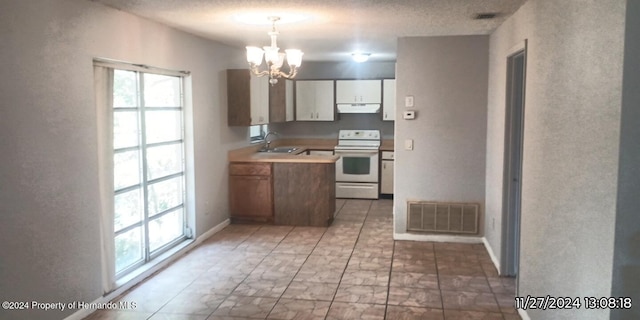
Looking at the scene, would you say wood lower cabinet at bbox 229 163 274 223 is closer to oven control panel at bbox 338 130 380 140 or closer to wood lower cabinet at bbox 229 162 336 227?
wood lower cabinet at bbox 229 162 336 227

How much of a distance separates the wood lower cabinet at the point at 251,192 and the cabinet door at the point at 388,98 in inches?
114

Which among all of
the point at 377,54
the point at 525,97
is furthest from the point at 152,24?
the point at 377,54

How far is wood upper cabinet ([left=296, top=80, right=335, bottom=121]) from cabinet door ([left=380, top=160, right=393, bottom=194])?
1272 mm

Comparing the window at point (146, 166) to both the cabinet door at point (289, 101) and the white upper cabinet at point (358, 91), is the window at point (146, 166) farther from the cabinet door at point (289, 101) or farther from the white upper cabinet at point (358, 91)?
the white upper cabinet at point (358, 91)

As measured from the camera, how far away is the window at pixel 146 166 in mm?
4180

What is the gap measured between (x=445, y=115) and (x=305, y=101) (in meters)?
3.69

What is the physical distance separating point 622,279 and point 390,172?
616 cm

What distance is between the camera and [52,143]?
3.23 metres

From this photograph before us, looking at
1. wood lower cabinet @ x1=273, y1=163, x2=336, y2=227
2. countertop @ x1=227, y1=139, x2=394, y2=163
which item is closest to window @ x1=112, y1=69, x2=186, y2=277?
countertop @ x1=227, y1=139, x2=394, y2=163

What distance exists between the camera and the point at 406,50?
5.43 m

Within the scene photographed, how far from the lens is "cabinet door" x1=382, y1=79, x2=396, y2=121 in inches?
330

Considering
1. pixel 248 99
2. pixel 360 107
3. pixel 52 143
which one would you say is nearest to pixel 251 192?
pixel 248 99

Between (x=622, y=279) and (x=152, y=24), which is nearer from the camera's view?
(x=622, y=279)

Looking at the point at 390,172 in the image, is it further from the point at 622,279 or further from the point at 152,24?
the point at 622,279
